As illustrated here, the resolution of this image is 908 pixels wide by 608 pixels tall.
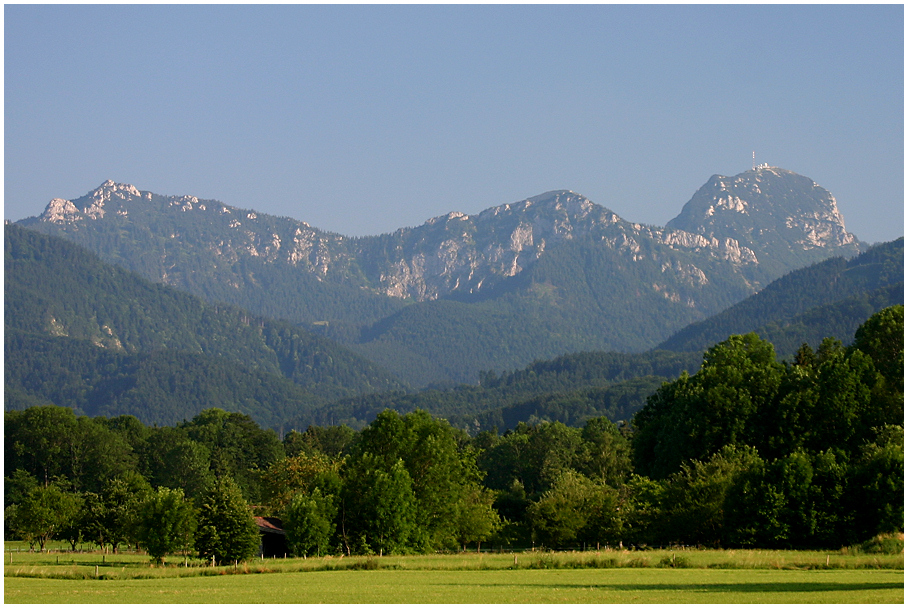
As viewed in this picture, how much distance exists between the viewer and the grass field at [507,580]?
40.9 metres

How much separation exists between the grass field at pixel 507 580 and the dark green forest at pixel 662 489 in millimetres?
7717

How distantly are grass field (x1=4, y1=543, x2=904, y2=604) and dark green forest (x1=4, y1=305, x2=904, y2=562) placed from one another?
7.72 m

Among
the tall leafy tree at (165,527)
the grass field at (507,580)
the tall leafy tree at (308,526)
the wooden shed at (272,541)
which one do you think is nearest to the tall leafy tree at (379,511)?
the tall leafy tree at (308,526)

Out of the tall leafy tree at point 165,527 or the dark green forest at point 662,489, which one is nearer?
the dark green forest at point 662,489

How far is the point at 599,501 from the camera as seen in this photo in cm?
8075

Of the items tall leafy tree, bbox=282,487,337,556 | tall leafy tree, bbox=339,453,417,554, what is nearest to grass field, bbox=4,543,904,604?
tall leafy tree, bbox=282,487,337,556

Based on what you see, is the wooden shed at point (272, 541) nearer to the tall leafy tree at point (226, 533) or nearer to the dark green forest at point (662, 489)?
the dark green forest at point (662, 489)

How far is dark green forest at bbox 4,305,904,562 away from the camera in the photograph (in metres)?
65.8

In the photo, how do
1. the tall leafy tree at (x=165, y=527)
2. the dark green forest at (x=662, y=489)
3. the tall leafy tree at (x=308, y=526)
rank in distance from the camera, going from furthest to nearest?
the tall leafy tree at (x=165, y=527), the tall leafy tree at (x=308, y=526), the dark green forest at (x=662, y=489)

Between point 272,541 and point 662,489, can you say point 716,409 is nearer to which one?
point 662,489

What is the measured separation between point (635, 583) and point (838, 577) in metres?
8.51

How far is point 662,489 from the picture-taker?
73.3 metres

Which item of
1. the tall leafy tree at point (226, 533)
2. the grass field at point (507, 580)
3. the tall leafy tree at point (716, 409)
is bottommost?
the grass field at point (507, 580)

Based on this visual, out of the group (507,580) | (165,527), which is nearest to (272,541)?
(165,527)
